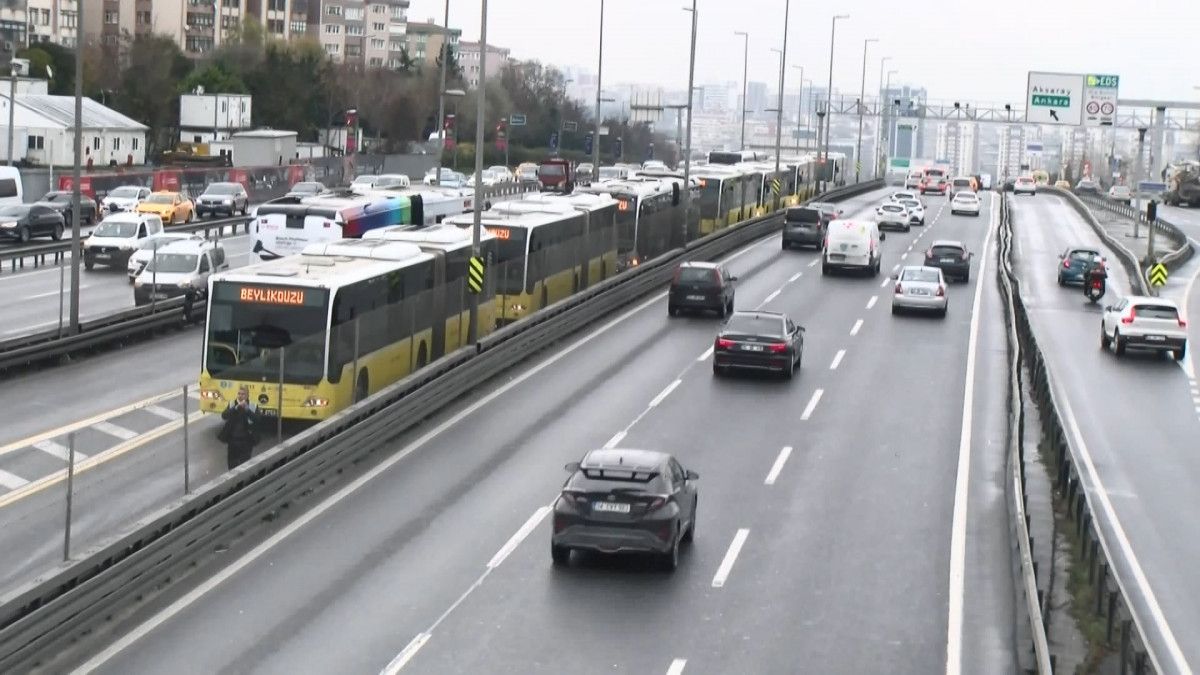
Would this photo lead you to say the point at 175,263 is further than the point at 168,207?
No

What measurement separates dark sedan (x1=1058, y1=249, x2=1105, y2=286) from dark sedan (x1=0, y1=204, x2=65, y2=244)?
3446 cm

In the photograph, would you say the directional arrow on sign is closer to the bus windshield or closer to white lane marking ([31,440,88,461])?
the bus windshield

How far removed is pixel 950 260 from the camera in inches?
2286

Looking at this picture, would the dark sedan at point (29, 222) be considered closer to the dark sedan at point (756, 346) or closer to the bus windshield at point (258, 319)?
the dark sedan at point (756, 346)

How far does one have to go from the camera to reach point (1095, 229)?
8850 centimetres

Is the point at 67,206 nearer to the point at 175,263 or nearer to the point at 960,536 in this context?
the point at 175,263

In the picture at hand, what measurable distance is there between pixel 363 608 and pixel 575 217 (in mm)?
29393

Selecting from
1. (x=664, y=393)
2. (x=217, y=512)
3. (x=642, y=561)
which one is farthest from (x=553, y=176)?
(x=217, y=512)

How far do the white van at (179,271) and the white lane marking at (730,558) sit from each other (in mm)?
22618

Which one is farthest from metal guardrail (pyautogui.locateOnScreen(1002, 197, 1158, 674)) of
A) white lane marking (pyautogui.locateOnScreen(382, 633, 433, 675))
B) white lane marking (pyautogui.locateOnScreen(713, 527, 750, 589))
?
white lane marking (pyautogui.locateOnScreen(382, 633, 433, 675))

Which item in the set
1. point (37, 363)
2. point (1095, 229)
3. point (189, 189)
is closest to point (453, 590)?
point (37, 363)

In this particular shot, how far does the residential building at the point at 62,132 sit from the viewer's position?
93.7m

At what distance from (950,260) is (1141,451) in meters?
27.5

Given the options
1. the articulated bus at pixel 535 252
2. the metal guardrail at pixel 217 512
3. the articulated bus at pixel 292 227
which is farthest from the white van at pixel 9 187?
the metal guardrail at pixel 217 512
